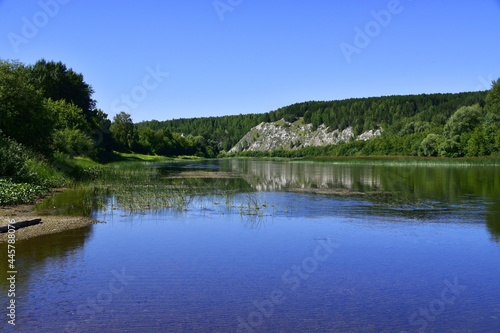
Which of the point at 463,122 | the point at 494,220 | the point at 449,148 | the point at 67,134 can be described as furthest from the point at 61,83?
the point at 463,122

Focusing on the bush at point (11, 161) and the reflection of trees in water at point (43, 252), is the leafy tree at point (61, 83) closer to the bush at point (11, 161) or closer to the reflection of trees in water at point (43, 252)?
the bush at point (11, 161)

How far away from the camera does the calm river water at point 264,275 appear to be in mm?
9625

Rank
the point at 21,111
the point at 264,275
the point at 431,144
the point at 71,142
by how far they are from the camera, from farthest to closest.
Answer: the point at 431,144 → the point at 71,142 → the point at 21,111 → the point at 264,275

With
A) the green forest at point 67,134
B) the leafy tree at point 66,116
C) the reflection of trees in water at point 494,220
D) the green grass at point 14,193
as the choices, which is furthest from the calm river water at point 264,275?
the leafy tree at point 66,116

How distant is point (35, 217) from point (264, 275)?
13.8m

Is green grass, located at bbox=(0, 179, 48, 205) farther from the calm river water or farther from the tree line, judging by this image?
the calm river water

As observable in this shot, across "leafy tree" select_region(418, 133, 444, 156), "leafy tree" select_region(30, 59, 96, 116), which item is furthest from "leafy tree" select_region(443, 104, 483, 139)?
"leafy tree" select_region(30, 59, 96, 116)

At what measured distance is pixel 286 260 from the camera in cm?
1473

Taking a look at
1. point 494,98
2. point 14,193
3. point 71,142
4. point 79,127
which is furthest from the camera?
point 494,98

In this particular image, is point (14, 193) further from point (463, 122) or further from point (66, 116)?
point (463, 122)

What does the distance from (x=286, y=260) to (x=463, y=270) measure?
533 centimetres

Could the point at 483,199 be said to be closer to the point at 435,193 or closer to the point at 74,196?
the point at 435,193

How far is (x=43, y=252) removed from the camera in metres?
15.1

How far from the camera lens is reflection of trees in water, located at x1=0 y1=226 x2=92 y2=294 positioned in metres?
12.7
